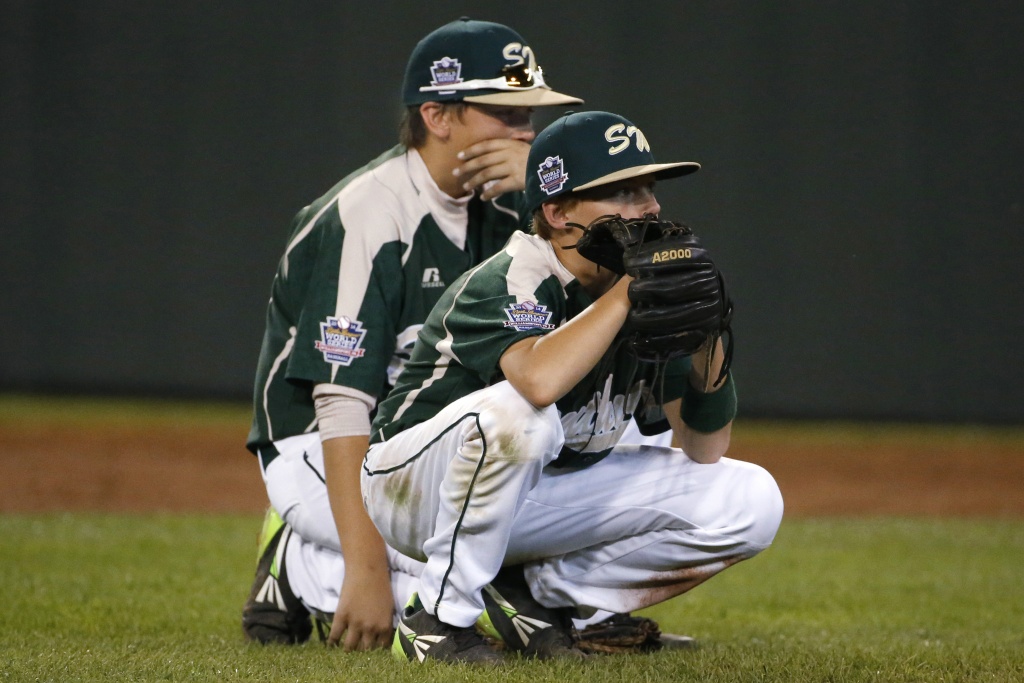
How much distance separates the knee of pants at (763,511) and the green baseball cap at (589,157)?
0.73 m

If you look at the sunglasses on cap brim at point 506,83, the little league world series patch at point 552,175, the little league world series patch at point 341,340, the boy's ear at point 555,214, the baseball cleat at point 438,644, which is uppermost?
the sunglasses on cap brim at point 506,83

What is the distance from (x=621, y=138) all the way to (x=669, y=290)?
0.44 metres

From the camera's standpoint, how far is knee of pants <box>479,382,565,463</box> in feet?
7.36

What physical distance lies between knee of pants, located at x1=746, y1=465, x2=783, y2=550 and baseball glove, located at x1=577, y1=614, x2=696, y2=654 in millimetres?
334

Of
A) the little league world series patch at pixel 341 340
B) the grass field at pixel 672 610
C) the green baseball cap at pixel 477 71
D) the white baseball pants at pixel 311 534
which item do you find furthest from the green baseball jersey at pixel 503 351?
the green baseball cap at pixel 477 71

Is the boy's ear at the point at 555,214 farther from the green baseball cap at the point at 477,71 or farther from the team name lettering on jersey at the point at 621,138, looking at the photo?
the green baseball cap at the point at 477,71

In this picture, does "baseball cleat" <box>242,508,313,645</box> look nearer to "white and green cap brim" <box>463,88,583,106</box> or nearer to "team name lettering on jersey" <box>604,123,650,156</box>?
"white and green cap brim" <box>463,88,583,106</box>

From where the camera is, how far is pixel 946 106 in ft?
25.1

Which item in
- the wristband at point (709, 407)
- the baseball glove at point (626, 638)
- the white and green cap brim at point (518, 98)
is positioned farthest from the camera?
the white and green cap brim at point (518, 98)

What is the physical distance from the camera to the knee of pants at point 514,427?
2242 mm

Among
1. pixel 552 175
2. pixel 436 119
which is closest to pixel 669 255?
pixel 552 175

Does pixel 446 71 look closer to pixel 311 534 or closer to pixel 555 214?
→ pixel 555 214

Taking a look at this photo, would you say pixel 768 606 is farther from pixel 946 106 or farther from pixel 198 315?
pixel 198 315

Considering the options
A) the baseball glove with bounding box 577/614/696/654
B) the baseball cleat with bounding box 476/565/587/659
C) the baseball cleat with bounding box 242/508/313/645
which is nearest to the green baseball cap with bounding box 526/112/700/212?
the baseball cleat with bounding box 476/565/587/659
